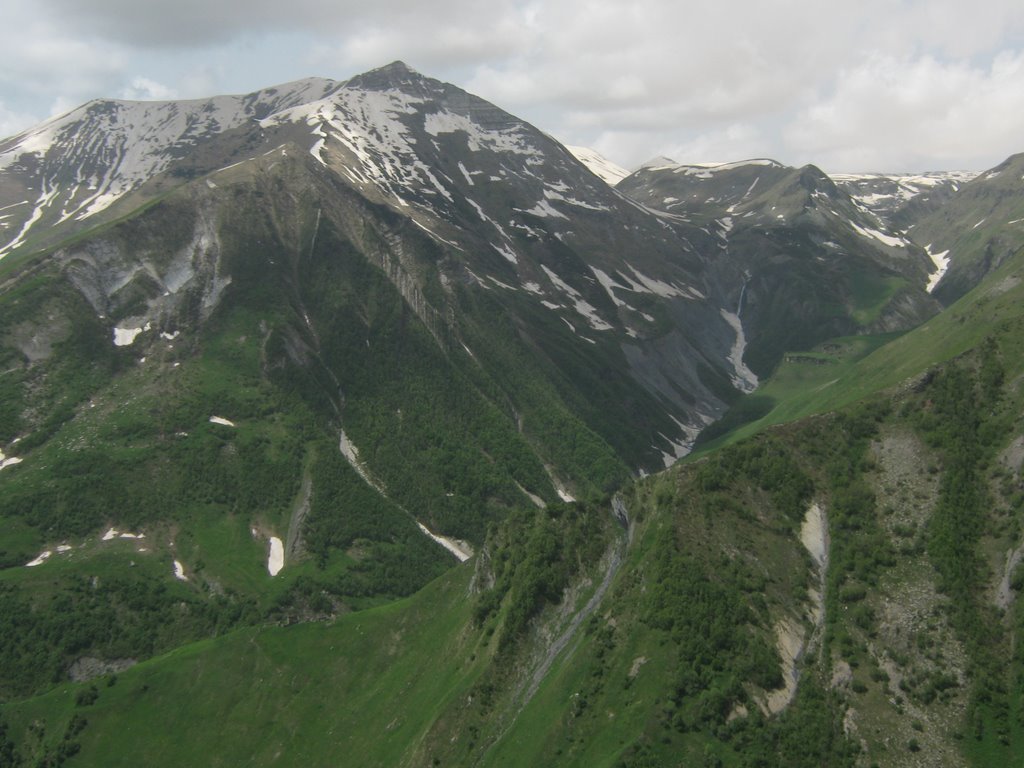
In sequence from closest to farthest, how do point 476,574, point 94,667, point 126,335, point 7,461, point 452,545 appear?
point 476,574
point 94,667
point 7,461
point 452,545
point 126,335

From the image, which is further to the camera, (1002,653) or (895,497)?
(895,497)

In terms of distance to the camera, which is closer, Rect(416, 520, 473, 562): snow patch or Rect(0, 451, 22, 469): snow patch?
Rect(0, 451, 22, 469): snow patch

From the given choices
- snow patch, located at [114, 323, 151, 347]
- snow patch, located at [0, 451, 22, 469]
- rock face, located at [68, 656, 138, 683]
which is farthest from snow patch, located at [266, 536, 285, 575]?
snow patch, located at [114, 323, 151, 347]

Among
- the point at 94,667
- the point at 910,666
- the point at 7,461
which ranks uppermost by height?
the point at 7,461

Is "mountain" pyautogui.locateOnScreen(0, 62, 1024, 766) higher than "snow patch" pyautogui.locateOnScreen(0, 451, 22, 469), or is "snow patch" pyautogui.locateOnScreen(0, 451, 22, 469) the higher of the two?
"snow patch" pyautogui.locateOnScreen(0, 451, 22, 469)

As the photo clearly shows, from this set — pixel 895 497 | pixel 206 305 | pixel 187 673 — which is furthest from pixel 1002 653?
pixel 206 305

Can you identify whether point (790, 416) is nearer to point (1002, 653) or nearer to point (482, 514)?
point (482, 514)

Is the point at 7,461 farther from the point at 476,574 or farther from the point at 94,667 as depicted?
the point at 476,574

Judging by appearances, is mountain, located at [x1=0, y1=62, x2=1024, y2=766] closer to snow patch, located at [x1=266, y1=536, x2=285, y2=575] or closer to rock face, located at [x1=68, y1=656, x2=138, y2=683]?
rock face, located at [x1=68, y1=656, x2=138, y2=683]

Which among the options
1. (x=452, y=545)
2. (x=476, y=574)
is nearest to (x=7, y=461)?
(x=452, y=545)

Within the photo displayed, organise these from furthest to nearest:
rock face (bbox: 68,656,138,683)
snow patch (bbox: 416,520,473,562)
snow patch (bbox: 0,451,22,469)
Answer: snow patch (bbox: 416,520,473,562)
snow patch (bbox: 0,451,22,469)
rock face (bbox: 68,656,138,683)

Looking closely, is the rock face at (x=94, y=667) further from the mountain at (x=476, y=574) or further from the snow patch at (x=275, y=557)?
the snow patch at (x=275, y=557)
